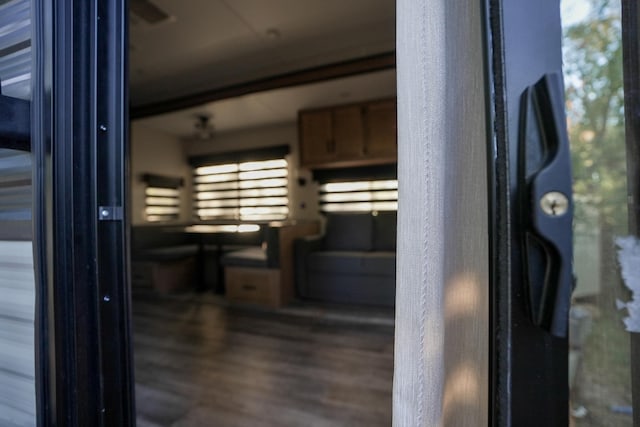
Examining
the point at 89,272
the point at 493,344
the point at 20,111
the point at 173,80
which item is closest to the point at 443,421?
the point at 493,344

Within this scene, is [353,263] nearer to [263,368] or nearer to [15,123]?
[263,368]

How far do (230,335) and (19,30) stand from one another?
229 centimetres

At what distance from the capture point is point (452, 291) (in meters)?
0.47

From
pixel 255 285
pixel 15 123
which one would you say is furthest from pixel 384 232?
pixel 15 123

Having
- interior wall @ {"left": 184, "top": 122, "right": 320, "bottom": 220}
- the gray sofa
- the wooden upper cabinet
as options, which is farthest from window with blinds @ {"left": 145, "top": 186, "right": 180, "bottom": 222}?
the gray sofa

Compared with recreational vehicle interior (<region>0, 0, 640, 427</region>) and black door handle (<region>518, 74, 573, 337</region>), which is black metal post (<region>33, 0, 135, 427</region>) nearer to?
recreational vehicle interior (<region>0, 0, 640, 427</region>)

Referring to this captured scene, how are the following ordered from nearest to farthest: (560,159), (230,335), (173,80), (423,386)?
1. (560,159)
2. (423,386)
3. (230,335)
4. (173,80)

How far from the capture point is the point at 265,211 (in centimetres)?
529

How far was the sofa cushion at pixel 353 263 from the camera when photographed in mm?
3000

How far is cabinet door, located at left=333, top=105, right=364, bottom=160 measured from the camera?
4027 mm

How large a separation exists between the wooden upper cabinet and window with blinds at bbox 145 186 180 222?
292 centimetres

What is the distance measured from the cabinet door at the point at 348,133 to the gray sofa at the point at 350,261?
93 centimetres

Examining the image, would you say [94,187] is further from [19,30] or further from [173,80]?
[173,80]

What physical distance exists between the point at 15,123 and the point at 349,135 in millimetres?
3740
